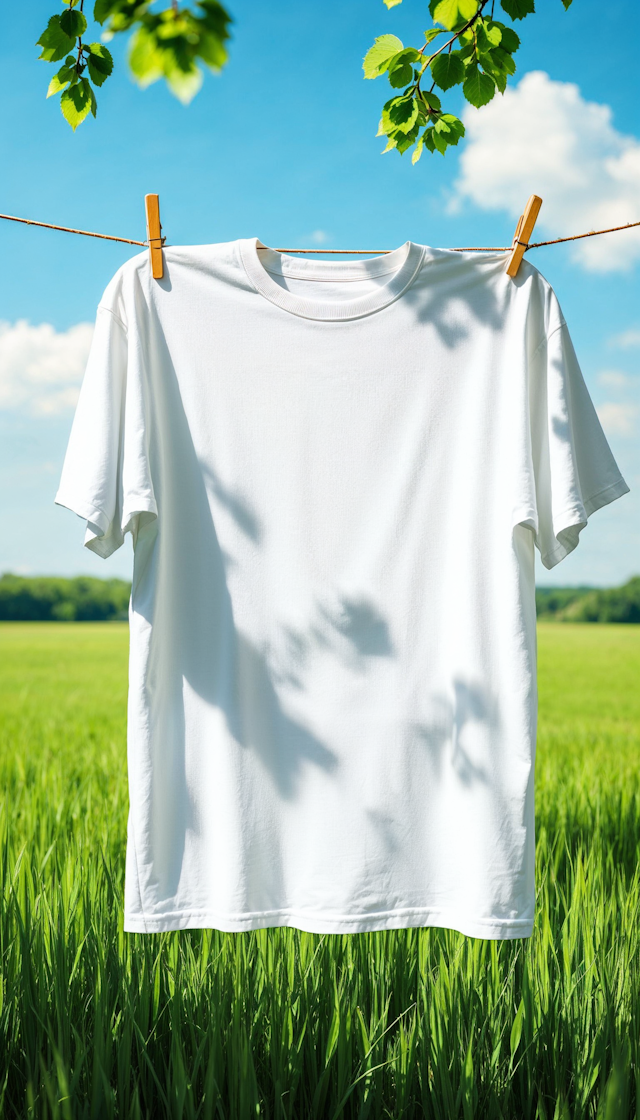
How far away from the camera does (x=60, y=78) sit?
1.87 m

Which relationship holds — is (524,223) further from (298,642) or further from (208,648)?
(208,648)

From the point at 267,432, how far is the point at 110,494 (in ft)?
1.26

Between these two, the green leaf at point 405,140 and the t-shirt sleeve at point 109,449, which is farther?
the green leaf at point 405,140

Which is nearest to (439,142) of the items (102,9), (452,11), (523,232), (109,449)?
(452,11)

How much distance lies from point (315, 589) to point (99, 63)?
1454 mm

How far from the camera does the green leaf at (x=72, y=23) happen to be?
1699mm

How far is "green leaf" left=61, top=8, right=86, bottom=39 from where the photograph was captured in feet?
5.57

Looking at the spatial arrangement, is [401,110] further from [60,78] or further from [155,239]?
[60,78]

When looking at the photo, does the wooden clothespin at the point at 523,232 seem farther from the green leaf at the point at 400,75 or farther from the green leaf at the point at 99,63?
the green leaf at the point at 99,63

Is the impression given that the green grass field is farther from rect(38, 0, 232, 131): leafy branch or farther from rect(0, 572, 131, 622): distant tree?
rect(0, 572, 131, 622): distant tree

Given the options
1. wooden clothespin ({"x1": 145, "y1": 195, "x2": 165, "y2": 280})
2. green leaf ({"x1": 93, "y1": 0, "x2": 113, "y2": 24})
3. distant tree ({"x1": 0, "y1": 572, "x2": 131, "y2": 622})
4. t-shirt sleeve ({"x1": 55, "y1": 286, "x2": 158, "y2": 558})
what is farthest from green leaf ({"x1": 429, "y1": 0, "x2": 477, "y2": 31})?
distant tree ({"x1": 0, "y1": 572, "x2": 131, "y2": 622})

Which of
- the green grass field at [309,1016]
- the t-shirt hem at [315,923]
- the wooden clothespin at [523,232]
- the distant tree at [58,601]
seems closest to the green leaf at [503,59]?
the wooden clothespin at [523,232]

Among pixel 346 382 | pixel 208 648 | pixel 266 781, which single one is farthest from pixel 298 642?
pixel 346 382

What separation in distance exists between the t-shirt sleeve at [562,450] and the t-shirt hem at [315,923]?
2.73 feet
